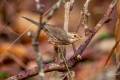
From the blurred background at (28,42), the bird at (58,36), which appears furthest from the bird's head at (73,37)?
the blurred background at (28,42)

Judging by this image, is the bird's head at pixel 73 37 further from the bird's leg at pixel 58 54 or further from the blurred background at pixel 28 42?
the blurred background at pixel 28 42

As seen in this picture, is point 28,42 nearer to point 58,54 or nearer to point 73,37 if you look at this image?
point 58,54

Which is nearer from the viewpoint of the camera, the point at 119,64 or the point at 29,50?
the point at 119,64

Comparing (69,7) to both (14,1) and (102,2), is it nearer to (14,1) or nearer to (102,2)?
(14,1)

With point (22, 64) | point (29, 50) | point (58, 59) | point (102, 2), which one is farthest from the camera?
point (102, 2)

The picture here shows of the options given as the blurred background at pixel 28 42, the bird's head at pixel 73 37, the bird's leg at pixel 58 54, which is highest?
the blurred background at pixel 28 42

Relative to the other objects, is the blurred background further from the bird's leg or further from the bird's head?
the bird's head

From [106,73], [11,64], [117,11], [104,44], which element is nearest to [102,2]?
[104,44]

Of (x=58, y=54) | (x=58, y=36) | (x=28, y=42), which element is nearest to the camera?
(x=58, y=36)

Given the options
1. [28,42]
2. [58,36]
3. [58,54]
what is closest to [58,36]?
[58,36]

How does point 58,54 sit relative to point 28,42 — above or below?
below

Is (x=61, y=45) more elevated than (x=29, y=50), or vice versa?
(x=29, y=50)
